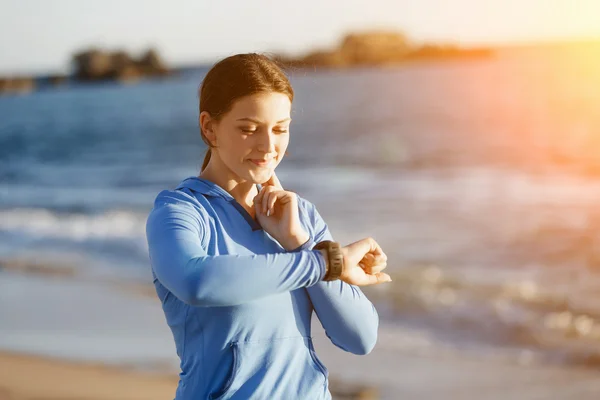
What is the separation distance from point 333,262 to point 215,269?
0.25 metres

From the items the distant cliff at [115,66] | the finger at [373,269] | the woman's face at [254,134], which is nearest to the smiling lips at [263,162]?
the woman's face at [254,134]

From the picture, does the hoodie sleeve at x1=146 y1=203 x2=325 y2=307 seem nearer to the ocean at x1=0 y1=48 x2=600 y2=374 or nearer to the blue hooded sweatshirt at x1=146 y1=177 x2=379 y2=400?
the blue hooded sweatshirt at x1=146 y1=177 x2=379 y2=400

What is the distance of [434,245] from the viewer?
1048cm

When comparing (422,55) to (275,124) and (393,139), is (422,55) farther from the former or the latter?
(275,124)

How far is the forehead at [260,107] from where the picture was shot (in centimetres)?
183

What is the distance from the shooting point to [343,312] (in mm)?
1899

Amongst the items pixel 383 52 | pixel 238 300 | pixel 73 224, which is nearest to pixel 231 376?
pixel 238 300

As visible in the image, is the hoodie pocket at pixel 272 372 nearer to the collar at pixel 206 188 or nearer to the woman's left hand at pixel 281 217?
the woman's left hand at pixel 281 217

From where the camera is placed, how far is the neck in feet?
6.33

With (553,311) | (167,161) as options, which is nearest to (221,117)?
(553,311)

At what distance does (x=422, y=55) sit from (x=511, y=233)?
37.6 metres

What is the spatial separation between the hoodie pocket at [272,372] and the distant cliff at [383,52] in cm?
3967

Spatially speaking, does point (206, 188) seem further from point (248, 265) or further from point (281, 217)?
point (248, 265)

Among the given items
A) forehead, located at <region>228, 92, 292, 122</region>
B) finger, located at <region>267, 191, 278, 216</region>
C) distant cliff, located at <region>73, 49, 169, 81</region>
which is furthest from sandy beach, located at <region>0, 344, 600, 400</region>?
distant cliff, located at <region>73, 49, 169, 81</region>
